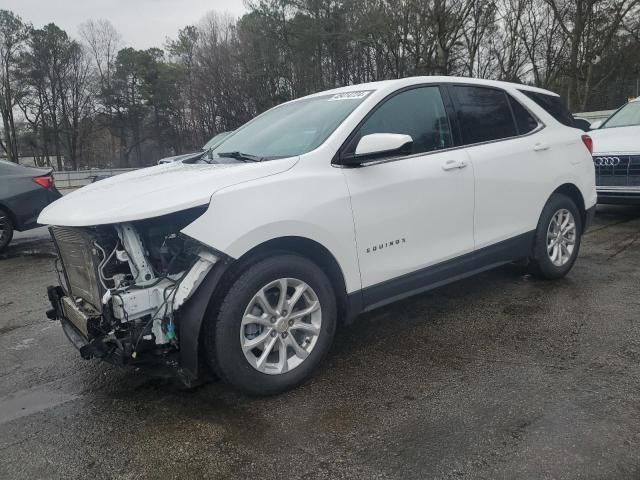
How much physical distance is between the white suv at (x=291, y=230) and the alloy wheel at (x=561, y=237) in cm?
53

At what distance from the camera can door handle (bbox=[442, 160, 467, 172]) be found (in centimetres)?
360

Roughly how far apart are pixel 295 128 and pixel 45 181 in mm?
6000

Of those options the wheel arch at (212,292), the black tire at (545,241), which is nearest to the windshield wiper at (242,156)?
the wheel arch at (212,292)

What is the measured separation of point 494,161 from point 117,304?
→ 2.91 metres

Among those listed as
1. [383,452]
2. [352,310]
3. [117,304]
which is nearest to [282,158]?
[352,310]

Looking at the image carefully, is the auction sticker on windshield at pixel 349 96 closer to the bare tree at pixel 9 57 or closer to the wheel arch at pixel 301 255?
the wheel arch at pixel 301 255

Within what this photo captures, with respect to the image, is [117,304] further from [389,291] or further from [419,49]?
[419,49]

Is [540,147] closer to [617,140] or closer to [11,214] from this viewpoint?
[617,140]

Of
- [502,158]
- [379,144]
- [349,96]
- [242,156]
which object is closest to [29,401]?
[242,156]

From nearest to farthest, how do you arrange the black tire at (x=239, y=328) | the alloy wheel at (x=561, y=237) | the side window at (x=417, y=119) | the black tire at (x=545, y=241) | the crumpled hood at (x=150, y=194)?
the crumpled hood at (x=150, y=194) < the black tire at (x=239, y=328) < the side window at (x=417, y=119) < the black tire at (x=545, y=241) < the alloy wheel at (x=561, y=237)

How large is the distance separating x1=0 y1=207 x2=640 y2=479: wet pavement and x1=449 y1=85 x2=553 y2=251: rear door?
73 centimetres

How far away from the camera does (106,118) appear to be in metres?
50.4

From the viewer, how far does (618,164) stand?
714 centimetres

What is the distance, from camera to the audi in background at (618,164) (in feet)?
23.0
